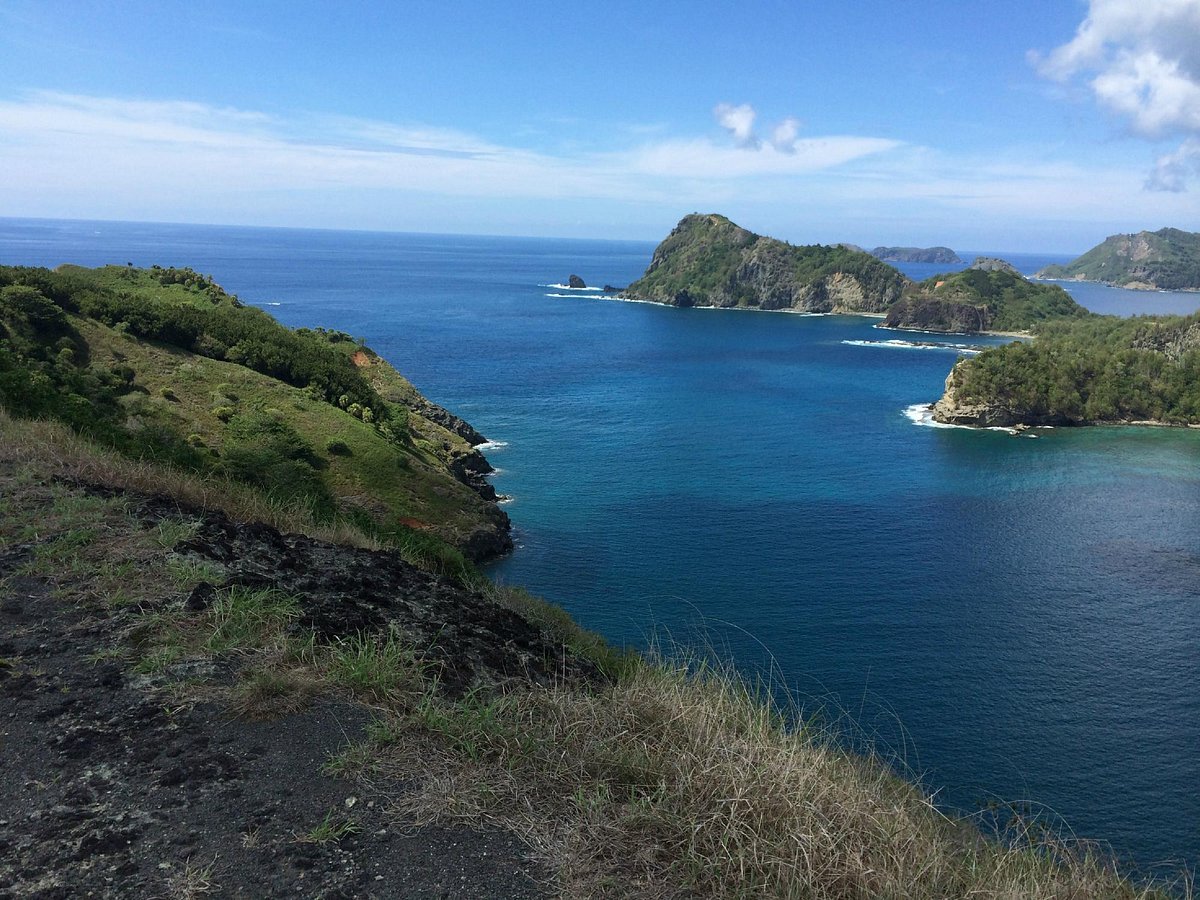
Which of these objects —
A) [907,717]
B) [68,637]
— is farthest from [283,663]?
[907,717]

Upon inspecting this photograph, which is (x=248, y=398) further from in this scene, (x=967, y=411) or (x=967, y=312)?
(x=967, y=312)

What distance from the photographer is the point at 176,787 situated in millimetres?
6293

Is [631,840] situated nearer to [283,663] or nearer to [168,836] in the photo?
[168,836]

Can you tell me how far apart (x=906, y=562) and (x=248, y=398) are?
42.5 m

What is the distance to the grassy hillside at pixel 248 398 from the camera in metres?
40.8

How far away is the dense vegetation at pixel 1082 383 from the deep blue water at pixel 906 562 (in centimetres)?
574

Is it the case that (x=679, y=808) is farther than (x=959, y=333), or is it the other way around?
(x=959, y=333)

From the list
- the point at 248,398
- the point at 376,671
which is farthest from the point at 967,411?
the point at 376,671

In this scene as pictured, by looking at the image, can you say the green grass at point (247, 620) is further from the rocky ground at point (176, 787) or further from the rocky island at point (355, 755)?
the rocky ground at point (176, 787)

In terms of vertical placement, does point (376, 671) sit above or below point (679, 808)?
above

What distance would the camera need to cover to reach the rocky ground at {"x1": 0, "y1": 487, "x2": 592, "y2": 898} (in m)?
5.50

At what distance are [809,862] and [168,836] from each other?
4619 millimetres

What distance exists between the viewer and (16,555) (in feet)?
32.8

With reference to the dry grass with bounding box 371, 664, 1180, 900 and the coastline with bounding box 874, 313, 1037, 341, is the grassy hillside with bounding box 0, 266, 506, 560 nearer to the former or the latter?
the dry grass with bounding box 371, 664, 1180, 900
